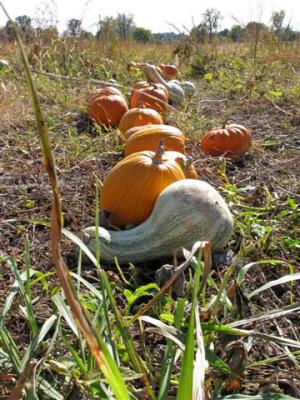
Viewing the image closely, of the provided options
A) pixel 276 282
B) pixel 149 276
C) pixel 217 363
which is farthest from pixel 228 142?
pixel 217 363

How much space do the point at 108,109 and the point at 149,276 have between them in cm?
262

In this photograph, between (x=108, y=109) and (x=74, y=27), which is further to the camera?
(x=74, y=27)

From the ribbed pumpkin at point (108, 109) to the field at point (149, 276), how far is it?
9.1 inches

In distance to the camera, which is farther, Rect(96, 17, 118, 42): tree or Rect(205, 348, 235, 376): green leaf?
Rect(96, 17, 118, 42): tree

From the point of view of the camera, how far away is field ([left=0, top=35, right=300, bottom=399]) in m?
1.19

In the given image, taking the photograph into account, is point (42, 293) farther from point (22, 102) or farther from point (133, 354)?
point (22, 102)

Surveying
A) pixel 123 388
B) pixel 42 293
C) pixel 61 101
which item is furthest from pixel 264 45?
pixel 123 388

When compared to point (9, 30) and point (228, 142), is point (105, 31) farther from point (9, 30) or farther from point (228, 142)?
point (228, 142)

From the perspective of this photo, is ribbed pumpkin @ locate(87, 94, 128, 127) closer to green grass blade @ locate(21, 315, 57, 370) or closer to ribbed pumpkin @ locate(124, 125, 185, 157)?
ribbed pumpkin @ locate(124, 125, 185, 157)

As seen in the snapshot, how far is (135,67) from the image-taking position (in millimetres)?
7676

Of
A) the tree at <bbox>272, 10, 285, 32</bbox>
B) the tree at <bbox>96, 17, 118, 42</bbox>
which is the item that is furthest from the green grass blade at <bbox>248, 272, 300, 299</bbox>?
the tree at <bbox>272, 10, 285, 32</bbox>

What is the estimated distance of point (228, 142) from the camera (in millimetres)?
3471

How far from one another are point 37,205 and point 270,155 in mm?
1925

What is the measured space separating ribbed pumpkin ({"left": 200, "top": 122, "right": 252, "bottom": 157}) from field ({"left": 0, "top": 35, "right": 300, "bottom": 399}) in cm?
9
